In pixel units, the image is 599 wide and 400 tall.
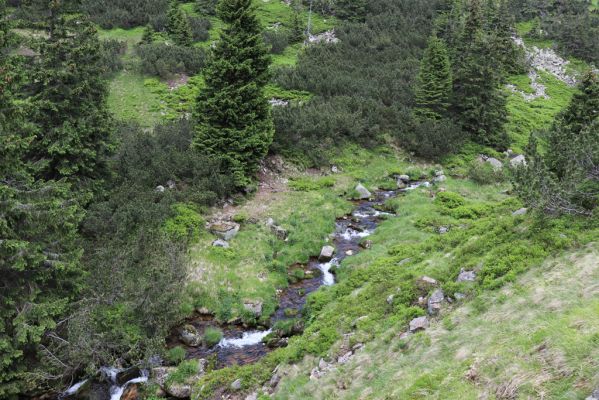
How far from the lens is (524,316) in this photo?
911 centimetres

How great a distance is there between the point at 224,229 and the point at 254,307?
5628 millimetres

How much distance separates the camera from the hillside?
10109mm

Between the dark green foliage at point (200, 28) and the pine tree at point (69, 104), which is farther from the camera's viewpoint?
the dark green foliage at point (200, 28)

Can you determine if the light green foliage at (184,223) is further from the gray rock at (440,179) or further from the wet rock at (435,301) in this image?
the gray rock at (440,179)

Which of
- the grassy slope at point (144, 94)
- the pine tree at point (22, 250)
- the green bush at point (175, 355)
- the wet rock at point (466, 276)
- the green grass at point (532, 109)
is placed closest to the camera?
the pine tree at point (22, 250)

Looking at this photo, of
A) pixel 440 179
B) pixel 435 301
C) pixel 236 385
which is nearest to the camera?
pixel 435 301

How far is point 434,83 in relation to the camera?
3644 cm

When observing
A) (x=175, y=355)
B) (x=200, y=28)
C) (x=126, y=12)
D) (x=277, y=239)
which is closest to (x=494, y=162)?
(x=277, y=239)

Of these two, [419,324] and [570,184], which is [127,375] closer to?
[419,324]

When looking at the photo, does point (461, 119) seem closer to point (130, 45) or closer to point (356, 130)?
point (356, 130)

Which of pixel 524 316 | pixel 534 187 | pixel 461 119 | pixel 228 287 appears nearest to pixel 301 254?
pixel 228 287

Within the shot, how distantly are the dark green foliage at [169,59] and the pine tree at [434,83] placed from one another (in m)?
21.8

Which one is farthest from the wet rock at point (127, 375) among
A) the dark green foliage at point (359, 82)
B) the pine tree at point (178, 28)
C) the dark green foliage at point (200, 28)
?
the dark green foliage at point (200, 28)

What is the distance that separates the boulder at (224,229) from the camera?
69.1 ft
